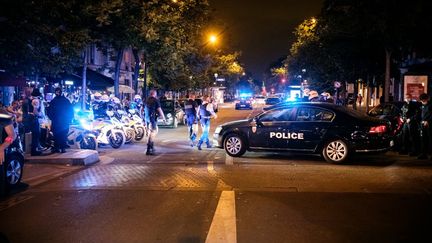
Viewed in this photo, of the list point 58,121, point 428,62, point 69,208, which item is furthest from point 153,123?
point 428,62

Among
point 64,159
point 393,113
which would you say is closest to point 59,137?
point 64,159

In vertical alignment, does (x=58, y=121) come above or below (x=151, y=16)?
below

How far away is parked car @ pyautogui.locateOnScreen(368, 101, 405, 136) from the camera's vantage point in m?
15.6

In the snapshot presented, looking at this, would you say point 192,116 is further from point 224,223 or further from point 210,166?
point 224,223

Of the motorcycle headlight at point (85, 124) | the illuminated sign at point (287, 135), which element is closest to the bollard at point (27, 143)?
the motorcycle headlight at point (85, 124)

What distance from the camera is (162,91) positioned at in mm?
45688

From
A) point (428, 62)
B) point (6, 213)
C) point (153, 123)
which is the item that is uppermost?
Result: point (428, 62)

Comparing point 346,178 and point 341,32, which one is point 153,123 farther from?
point 341,32

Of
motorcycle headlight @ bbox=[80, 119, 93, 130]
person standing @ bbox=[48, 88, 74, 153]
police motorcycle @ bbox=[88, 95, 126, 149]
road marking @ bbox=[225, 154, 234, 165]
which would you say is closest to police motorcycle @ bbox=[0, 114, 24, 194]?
person standing @ bbox=[48, 88, 74, 153]

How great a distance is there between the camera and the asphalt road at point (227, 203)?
21.8ft

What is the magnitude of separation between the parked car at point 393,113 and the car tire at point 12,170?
34.4 feet

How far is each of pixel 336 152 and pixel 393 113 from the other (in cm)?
478

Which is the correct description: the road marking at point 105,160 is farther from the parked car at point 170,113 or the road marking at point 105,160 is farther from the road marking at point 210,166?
the parked car at point 170,113

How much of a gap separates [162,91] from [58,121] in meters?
32.0
